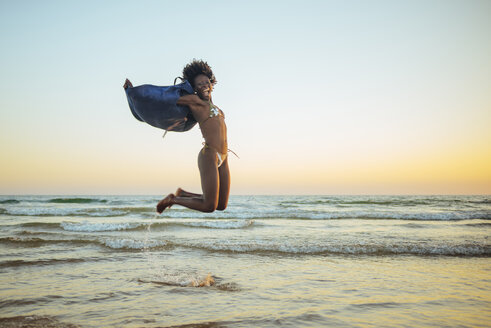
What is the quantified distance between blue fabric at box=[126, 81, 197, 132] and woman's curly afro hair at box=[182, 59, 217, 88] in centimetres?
22

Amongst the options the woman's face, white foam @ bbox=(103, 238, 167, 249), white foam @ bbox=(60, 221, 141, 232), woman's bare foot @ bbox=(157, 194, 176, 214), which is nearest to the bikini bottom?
the woman's face

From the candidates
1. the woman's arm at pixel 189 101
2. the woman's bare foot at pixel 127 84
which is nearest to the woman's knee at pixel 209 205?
the woman's arm at pixel 189 101

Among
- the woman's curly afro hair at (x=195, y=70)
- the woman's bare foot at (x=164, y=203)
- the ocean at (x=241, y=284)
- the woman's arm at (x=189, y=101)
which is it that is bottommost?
the ocean at (x=241, y=284)

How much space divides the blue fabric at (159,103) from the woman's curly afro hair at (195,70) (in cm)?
22

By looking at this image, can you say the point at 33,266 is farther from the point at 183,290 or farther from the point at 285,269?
the point at 285,269

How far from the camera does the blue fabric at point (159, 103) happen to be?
4395 mm

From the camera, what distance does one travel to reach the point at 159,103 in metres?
4.39

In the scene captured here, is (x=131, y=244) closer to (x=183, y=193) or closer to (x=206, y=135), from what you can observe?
(x=183, y=193)

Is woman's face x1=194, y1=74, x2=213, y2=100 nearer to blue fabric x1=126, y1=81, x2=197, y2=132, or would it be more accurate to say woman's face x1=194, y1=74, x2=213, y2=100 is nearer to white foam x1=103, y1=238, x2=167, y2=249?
blue fabric x1=126, y1=81, x2=197, y2=132

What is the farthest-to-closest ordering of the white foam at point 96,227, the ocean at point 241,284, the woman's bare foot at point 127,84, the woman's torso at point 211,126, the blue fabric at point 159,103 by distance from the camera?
the white foam at point 96,227
the woman's torso at point 211,126
the woman's bare foot at point 127,84
the blue fabric at point 159,103
the ocean at point 241,284

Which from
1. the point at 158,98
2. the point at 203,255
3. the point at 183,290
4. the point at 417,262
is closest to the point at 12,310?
the point at 183,290

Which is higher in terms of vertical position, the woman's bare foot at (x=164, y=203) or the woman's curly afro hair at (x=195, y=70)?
the woman's curly afro hair at (x=195, y=70)

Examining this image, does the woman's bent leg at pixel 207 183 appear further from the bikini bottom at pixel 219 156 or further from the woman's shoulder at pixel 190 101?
the woman's shoulder at pixel 190 101

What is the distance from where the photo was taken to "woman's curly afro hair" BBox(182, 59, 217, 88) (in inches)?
187
